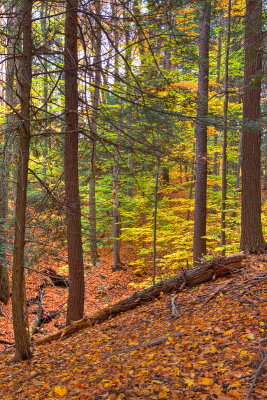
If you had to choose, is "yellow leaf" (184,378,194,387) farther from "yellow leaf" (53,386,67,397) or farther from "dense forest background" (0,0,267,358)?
"dense forest background" (0,0,267,358)

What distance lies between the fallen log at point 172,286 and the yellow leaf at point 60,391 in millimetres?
2848

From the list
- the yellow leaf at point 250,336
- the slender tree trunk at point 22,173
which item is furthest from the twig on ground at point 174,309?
the slender tree trunk at point 22,173

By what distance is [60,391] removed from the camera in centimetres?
372

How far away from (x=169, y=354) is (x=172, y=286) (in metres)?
2.82

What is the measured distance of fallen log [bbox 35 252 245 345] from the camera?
6664 millimetres

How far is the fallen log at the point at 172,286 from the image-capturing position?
666 centimetres

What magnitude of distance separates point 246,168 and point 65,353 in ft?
18.4

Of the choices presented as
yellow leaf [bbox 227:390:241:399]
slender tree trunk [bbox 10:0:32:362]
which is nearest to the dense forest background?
slender tree trunk [bbox 10:0:32:362]

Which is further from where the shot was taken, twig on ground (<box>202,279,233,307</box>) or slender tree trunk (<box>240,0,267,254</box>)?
slender tree trunk (<box>240,0,267,254</box>)

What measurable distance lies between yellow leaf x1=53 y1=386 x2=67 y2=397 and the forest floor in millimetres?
12

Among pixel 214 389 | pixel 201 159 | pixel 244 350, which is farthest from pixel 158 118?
pixel 201 159

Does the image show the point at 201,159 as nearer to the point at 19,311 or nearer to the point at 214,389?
the point at 19,311

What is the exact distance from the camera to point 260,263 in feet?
22.5

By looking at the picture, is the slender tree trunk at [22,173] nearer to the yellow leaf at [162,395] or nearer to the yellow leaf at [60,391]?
the yellow leaf at [60,391]
